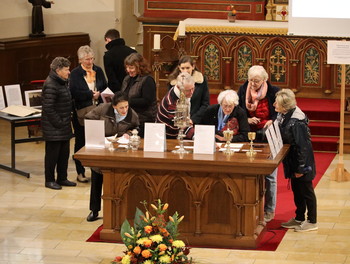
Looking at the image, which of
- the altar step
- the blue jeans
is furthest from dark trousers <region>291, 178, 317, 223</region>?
the altar step

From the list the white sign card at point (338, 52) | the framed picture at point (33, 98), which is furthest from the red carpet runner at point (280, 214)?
the framed picture at point (33, 98)

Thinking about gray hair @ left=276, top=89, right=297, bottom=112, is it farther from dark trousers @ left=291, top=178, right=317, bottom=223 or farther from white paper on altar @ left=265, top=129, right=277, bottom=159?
dark trousers @ left=291, top=178, right=317, bottom=223

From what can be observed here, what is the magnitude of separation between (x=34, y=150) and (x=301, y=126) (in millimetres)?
4982

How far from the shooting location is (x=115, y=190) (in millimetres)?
8211

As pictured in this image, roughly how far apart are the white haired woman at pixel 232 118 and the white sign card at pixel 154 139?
73 cm

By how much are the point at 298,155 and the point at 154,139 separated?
1312mm

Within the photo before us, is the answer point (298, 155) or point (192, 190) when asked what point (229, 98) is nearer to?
point (298, 155)

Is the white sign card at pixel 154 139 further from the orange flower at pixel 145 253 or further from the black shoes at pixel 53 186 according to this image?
the black shoes at pixel 53 186

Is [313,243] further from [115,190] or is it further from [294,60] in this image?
[294,60]

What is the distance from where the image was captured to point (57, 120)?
9875 millimetres

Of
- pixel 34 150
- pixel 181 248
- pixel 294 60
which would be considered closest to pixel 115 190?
pixel 181 248

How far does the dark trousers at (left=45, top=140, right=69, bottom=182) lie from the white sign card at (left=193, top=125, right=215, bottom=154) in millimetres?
2438

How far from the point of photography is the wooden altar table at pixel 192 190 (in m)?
7.93

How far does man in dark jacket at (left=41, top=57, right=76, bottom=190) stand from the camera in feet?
32.1
